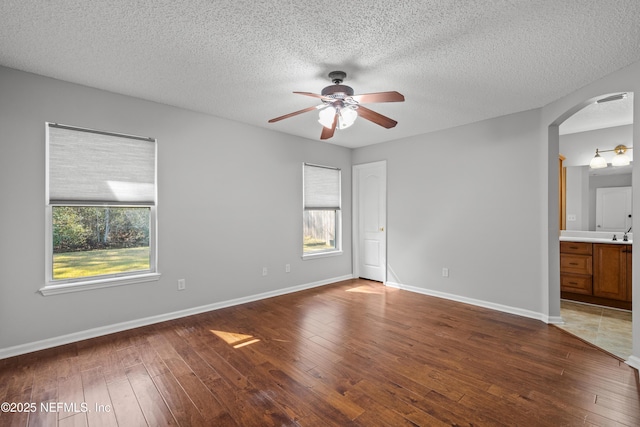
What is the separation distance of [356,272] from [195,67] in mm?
4453

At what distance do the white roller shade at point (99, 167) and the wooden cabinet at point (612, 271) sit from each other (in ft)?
19.3

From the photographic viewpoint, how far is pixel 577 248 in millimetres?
4281

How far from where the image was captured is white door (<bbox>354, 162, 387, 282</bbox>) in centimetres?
548

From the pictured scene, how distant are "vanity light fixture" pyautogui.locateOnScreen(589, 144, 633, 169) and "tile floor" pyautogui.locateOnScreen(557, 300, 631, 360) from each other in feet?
6.85

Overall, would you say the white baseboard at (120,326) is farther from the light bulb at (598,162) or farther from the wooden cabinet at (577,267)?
the light bulb at (598,162)

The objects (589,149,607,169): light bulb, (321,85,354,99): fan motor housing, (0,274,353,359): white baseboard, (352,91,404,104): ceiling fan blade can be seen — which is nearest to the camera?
(352,91,404,104): ceiling fan blade

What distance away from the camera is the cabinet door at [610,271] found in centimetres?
390

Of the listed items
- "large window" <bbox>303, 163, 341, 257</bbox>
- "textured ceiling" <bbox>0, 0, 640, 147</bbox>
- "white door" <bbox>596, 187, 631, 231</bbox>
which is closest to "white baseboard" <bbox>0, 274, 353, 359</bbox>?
"large window" <bbox>303, 163, 341, 257</bbox>

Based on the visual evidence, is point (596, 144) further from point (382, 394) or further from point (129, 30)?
point (129, 30)

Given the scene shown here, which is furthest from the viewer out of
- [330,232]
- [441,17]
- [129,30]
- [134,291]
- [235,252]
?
[330,232]

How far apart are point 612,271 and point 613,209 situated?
103cm

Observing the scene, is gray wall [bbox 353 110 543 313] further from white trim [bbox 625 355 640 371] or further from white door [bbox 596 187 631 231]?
white door [bbox 596 187 631 231]

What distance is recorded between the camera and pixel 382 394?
2139 millimetres

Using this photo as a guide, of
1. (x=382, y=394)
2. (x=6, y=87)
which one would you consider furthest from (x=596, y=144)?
(x=6, y=87)
